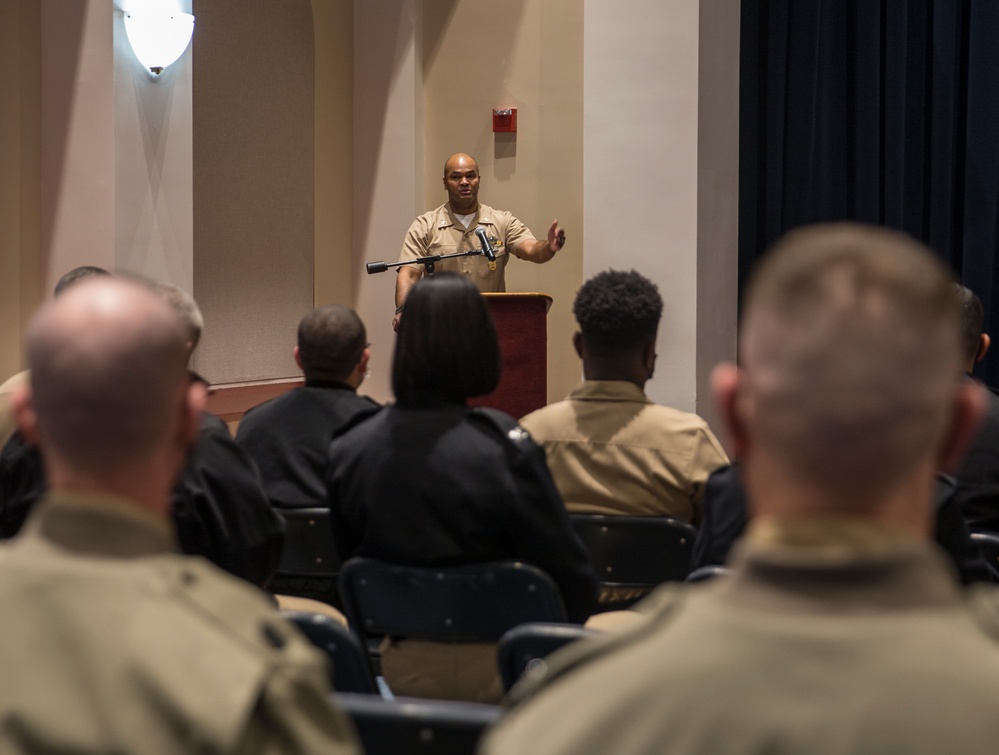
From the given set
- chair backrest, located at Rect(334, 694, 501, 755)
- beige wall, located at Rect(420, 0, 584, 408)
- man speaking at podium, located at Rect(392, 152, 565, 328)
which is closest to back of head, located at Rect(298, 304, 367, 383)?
chair backrest, located at Rect(334, 694, 501, 755)

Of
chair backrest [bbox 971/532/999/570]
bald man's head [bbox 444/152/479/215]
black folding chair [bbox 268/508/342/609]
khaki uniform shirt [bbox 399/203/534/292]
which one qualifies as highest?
bald man's head [bbox 444/152/479/215]

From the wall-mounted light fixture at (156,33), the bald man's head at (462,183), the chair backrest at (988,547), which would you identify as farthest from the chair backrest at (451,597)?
the bald man's head at (462,183)

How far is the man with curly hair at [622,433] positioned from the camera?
8.31 ft

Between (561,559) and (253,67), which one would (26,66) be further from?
(561,559)

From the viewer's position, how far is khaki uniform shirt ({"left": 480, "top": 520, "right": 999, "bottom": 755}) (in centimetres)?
71

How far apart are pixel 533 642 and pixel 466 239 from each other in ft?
15.3

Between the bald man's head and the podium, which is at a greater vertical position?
the bald man's head

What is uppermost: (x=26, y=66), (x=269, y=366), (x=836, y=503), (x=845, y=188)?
(x=26, y=66)

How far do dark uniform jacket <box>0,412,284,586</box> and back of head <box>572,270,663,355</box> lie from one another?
83 cm

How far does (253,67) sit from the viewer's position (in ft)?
20.4

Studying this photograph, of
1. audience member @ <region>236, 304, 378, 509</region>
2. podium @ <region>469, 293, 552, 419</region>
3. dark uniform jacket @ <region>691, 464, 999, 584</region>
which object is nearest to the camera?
dark uniform jacket @ <region>691, 464, 999, 584</region>

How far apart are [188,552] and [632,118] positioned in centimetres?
424

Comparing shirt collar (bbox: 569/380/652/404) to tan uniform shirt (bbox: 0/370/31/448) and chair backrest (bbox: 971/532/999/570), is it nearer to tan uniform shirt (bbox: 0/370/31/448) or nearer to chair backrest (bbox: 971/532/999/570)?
chair backrest (bbox: 971/532/999/570)

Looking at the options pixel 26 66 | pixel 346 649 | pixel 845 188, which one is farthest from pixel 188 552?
pixel 845 188
